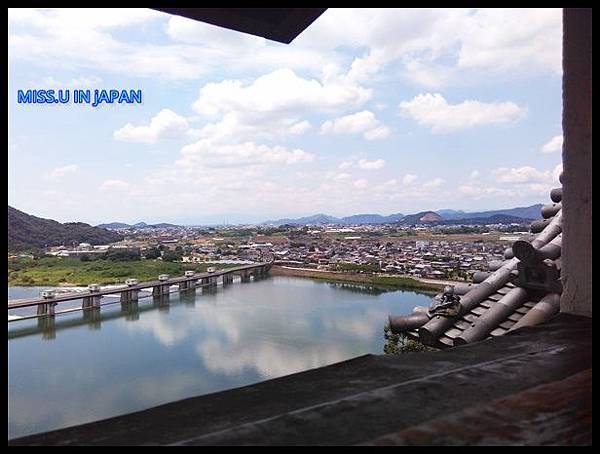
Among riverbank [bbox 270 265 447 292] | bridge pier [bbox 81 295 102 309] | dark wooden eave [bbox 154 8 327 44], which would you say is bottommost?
bridge pier [bbox 81 295 102 309]

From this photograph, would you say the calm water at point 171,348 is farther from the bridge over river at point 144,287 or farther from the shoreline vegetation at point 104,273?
the shoreline vegetation at point 104,273

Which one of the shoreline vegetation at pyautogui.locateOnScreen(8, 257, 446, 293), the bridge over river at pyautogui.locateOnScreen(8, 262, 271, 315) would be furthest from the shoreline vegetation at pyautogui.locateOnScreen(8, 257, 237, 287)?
the bridge over river at pyautogui.locateOnScreen(8, 262, 271, 315)

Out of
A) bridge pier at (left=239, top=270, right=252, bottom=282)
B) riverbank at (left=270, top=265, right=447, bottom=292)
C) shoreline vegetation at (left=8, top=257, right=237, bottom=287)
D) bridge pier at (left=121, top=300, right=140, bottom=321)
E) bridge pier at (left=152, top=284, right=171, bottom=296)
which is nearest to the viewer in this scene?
bridge pier at (left=121, top=300, right=140, bottom=321)

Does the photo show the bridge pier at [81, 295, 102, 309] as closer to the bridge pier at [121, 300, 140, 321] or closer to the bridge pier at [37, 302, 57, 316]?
the bridge pier at [121, 300, 140, 321]

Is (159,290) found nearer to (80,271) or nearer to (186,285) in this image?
(186,285)

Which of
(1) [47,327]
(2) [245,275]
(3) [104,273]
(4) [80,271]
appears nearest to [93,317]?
(1) [47,327]
